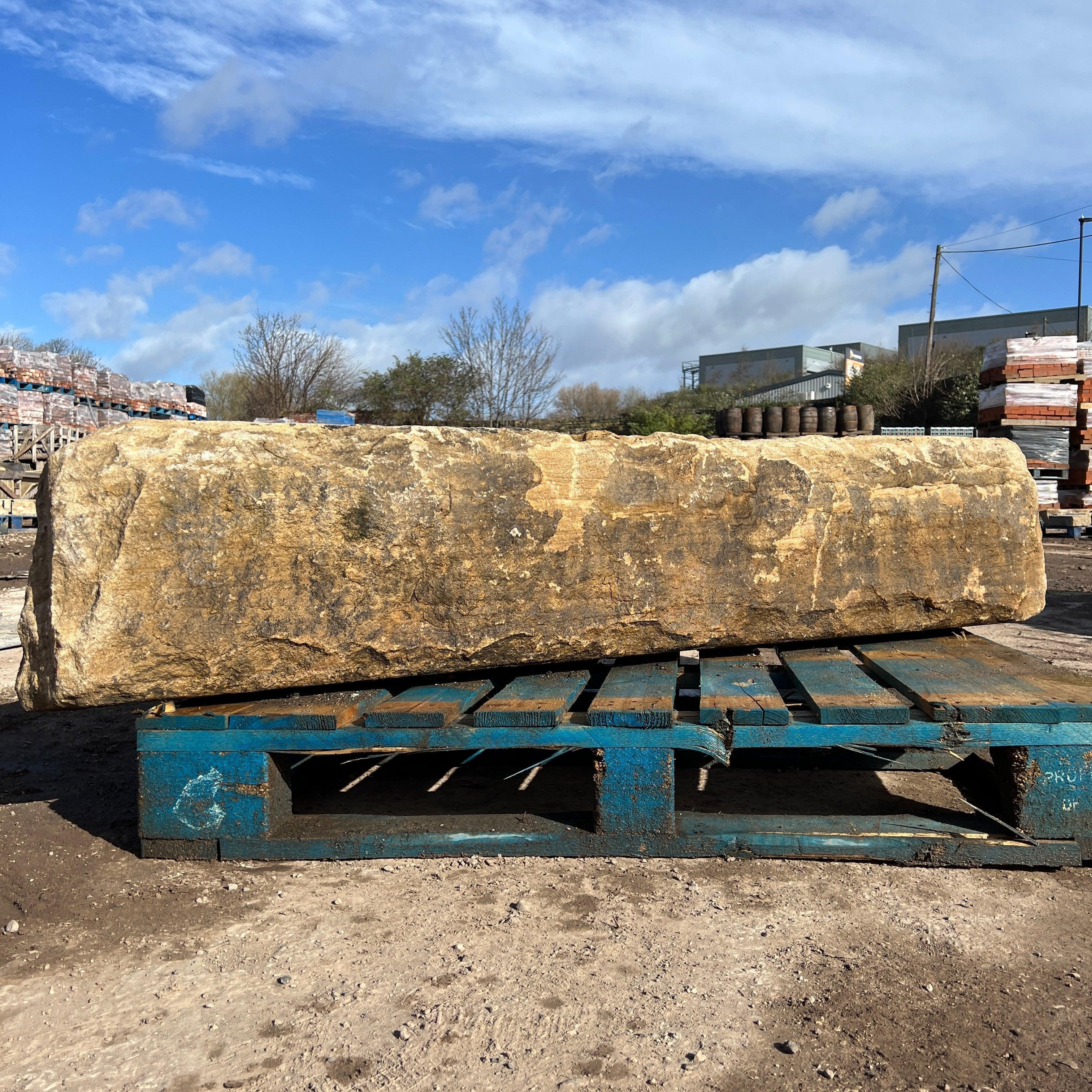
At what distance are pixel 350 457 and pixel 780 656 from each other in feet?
5.24

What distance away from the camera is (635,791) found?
2660 millimetres

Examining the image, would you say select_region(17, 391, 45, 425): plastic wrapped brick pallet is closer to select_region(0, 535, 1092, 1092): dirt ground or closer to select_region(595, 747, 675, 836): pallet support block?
select_region(0, 535, 1092, 1092): dirt ground

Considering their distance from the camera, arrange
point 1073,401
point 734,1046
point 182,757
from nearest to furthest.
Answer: point 734,1046, point 182,757, point 1073,401

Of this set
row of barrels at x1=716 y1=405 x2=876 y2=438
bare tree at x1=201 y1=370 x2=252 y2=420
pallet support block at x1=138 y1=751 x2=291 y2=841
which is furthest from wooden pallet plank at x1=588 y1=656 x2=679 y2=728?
bare tree at x1=201 y1=370 x2=252 y2=420

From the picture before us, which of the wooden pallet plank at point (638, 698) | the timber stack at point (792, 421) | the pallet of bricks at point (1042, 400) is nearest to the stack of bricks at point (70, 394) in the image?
the timber stack at point (792, 421)

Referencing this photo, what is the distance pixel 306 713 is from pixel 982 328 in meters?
43.2

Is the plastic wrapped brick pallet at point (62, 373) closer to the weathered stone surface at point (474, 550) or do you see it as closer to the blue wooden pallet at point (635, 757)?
the weathered stone surface at point (474, 550)

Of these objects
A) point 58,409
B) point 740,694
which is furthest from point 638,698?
point 58,409

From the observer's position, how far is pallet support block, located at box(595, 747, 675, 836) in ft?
8.64

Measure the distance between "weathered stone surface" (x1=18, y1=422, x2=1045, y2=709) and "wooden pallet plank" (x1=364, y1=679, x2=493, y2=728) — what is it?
0.26 ft

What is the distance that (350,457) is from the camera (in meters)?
2.84

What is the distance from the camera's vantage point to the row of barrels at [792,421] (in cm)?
1352

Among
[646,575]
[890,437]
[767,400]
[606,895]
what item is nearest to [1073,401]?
[890,437]

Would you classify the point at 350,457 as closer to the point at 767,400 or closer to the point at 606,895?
the point at 606,895
